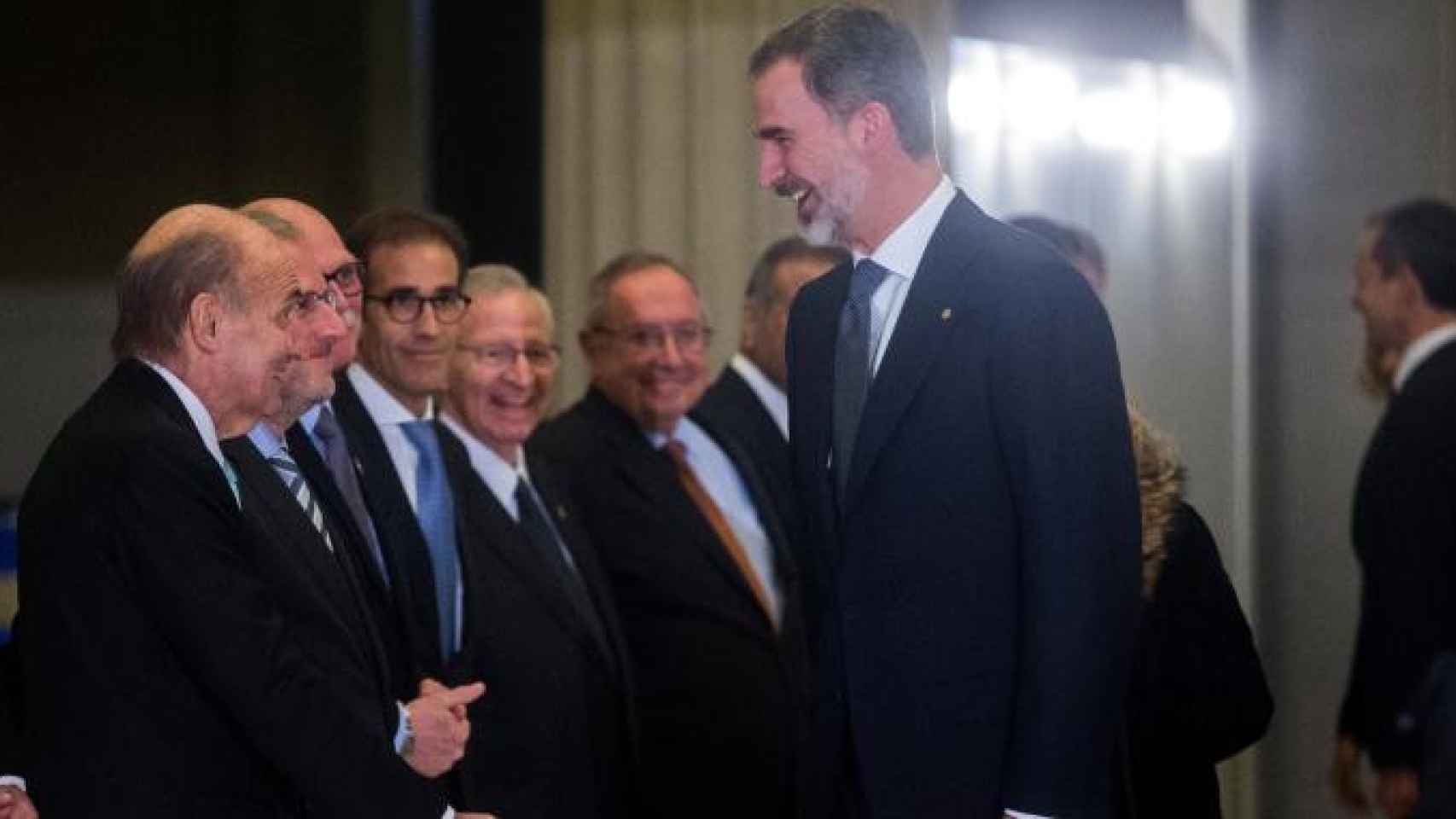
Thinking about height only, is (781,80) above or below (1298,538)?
above

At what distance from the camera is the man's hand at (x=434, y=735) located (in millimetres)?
3574

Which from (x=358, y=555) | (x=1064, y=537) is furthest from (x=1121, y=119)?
(x=1064, y=537)

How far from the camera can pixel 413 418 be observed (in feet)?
14.0

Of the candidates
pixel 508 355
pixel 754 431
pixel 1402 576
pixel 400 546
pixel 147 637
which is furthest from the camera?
pixel 754 431

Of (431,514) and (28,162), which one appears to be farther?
(28,162)

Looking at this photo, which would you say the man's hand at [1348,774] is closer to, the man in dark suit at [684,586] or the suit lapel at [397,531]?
the man in dark suit at [684,586]

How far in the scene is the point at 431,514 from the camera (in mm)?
4246

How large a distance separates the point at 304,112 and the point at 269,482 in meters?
4.27

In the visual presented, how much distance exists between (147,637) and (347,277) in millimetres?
1026

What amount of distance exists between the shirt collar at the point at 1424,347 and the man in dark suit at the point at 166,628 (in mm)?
2874

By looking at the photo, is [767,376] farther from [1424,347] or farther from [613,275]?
[1424,347]

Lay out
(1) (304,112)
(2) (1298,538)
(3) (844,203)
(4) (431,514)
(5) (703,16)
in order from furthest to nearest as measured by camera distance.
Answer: (1) (304,112) → (2) (1298,538) → (5) (703,16) → (4) (431,514) → (3) (844,203)

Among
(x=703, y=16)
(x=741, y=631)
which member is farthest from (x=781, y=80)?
(x=703, y=16)

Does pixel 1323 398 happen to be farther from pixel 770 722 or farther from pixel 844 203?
pixel 844 203
